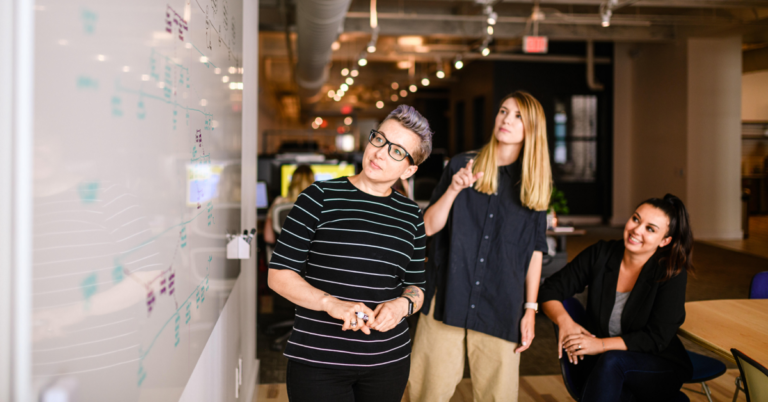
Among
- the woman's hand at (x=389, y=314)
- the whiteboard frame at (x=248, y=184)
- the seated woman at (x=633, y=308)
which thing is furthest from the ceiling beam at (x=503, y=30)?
the woman's hand at (x=389, y=314)

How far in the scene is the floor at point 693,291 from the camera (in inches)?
131

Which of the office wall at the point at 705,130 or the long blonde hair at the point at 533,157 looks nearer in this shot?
the long blonde hair at the point at 533,157

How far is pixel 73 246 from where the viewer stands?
1.86ft

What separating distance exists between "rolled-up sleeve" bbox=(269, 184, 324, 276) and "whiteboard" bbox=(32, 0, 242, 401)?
0.20 metres

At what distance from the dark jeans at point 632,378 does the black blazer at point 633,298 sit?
0.12 ft

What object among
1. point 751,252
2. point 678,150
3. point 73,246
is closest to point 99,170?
point 73,246

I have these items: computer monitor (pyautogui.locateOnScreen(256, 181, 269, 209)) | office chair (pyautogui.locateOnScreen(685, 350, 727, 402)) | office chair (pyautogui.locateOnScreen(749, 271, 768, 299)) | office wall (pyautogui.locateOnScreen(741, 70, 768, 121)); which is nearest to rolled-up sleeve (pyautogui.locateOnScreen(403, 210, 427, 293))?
office chair (pyautogui.locateOnScreen(685, 350, 727, 402))

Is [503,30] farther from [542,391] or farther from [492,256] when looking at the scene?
[492,256]

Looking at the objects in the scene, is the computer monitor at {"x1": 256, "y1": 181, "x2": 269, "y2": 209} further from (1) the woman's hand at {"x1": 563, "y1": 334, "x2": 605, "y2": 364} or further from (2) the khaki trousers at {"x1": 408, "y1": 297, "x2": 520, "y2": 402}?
(1) the woman's hand at {"x1": 563, "y1": 334, "x2": 605, "y2": 364}

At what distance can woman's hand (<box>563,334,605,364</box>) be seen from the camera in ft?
6.71

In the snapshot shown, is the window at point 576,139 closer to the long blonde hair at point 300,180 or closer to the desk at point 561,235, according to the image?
the desk at point 561,235

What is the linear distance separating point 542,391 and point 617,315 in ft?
3.75

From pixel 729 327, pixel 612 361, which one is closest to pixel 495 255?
pixel 612 361

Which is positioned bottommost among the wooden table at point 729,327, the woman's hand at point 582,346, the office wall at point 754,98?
the woman's hand at point 582,346
